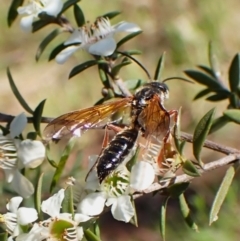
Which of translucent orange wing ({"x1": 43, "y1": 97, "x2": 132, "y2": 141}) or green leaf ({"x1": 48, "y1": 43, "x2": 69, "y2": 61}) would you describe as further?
green leaf ({"x1": 48, "y1": 43, "x2": 69, "y2": 61})

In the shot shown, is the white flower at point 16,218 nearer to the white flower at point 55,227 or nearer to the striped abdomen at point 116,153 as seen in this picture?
the white flower at point 55,227

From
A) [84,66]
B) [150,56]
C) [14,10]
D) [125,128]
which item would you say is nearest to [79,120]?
[125,128]

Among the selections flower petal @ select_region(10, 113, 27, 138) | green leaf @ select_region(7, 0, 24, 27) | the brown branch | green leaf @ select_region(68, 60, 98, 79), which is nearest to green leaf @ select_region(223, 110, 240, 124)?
the brown branch

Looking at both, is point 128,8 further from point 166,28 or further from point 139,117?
point 139,117

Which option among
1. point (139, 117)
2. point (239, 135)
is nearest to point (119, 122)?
point (139, 117)

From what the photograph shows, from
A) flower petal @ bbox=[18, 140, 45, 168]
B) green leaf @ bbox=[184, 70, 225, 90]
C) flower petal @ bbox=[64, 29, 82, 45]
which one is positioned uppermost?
flower petal @ bbox=[64, 29, 82, 45]

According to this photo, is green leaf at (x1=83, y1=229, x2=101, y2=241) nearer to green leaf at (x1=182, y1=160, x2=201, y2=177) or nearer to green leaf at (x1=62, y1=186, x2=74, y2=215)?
green leaf at (x1=62, y1=186, x2=74, y2=215)

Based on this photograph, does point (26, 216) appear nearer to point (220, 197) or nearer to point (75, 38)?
point (220, 197)
